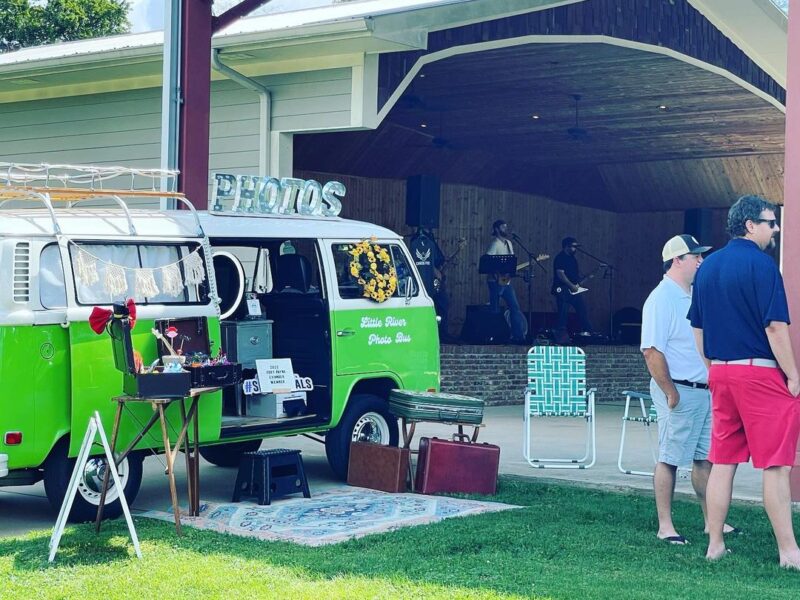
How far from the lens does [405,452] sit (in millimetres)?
8039

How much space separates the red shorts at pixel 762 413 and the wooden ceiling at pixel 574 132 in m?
7.73

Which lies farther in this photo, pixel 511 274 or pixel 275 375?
pixel 511 274

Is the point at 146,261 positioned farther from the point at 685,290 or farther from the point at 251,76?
the point at 251,76

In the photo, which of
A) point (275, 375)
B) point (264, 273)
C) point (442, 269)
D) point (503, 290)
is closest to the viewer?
point (275, 375)

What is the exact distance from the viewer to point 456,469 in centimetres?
798

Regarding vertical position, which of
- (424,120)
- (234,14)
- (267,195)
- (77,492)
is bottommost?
(77,492)

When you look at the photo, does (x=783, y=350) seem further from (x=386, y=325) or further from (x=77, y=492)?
(x=77, y=492)

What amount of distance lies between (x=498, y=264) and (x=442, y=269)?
0.87 meters

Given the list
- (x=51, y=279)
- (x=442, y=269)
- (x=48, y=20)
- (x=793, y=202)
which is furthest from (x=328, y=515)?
(x=48, y=20)

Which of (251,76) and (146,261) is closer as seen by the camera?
(146,261)

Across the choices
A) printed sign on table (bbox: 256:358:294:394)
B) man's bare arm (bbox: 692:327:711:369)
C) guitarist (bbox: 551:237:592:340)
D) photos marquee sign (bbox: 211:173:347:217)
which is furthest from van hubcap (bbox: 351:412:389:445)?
guitarist (bbox: 551:237:592:340)

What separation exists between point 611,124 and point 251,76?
7.75 metres

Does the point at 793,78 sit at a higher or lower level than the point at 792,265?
higher

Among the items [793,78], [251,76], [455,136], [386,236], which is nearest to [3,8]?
[455,136]
